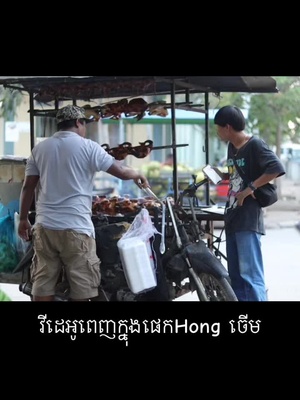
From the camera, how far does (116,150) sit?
543 centimetres

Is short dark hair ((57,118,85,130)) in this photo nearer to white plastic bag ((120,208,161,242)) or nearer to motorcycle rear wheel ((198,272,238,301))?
white plastic bag ((120,208,161,242))

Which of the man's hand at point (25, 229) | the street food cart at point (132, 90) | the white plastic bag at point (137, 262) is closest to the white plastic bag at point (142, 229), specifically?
the white plastic bag at point (137, 262)

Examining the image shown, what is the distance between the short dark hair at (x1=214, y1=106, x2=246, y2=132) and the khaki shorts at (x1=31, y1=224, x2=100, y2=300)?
1.27m

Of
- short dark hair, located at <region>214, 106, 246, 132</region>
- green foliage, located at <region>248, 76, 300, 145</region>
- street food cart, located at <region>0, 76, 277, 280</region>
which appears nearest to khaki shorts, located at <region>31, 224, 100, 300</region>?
street food cart, located at <region>0, 76, 277, 280</region>

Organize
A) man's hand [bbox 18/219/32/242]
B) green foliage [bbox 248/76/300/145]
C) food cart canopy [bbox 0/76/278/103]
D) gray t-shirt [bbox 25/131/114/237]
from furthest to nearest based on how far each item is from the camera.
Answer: green foliage [bbox 248/76/300/145], food cart canopy [bbox 0/76/278/103], man's hand [bbox 18/219/32/242], gray t-shirt [bbox 25/131/114/237]

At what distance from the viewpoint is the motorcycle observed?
4.01m

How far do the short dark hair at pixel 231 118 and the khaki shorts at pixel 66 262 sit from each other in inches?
49.9

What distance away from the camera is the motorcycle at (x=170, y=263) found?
13.1 ft

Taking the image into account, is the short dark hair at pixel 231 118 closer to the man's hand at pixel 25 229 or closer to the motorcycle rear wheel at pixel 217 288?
the motorcycle rear wheel at pixel 217 288

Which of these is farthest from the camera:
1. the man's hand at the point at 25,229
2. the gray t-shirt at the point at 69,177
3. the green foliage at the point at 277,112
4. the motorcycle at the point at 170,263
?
the green foliage at the point at 277,112
